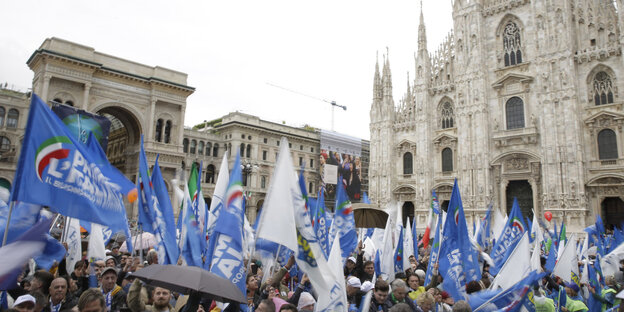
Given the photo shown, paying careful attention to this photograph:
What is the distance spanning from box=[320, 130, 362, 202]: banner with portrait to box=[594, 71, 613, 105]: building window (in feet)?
94.4

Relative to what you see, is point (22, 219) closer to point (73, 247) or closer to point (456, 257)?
point (73, 247)

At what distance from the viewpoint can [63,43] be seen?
29.8m

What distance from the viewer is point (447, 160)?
32188mm

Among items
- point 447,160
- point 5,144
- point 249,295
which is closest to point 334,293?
point 249,295

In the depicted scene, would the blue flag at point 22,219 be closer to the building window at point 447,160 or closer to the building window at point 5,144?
the building window at point 447,160

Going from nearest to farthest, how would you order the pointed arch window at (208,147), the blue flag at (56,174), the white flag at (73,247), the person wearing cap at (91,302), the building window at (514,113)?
the person wearing cap at (91,302) < the blue flag at (56,174) < the white flag at (73,247) < the building window at (514,113) < the pointed arch window at (208,147)

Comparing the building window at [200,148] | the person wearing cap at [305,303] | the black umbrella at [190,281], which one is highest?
the building window at [200,148]

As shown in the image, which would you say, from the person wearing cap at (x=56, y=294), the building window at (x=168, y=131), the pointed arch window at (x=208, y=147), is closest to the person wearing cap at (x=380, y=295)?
the person wearing cap at (x=56, y=294)

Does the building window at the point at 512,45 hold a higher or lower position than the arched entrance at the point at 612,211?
higher

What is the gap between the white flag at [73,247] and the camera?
6724mm

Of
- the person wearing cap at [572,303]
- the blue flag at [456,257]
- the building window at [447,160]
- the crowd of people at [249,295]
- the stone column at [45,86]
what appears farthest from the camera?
the building window at [447,160]

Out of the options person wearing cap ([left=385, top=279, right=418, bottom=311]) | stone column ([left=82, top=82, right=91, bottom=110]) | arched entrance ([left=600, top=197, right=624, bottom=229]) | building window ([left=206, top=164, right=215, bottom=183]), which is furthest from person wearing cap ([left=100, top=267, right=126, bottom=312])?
building window ([left=206, top=164, right=215, bottom=183])

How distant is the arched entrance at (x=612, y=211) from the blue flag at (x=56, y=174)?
95.7ft

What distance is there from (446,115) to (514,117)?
210 inches
